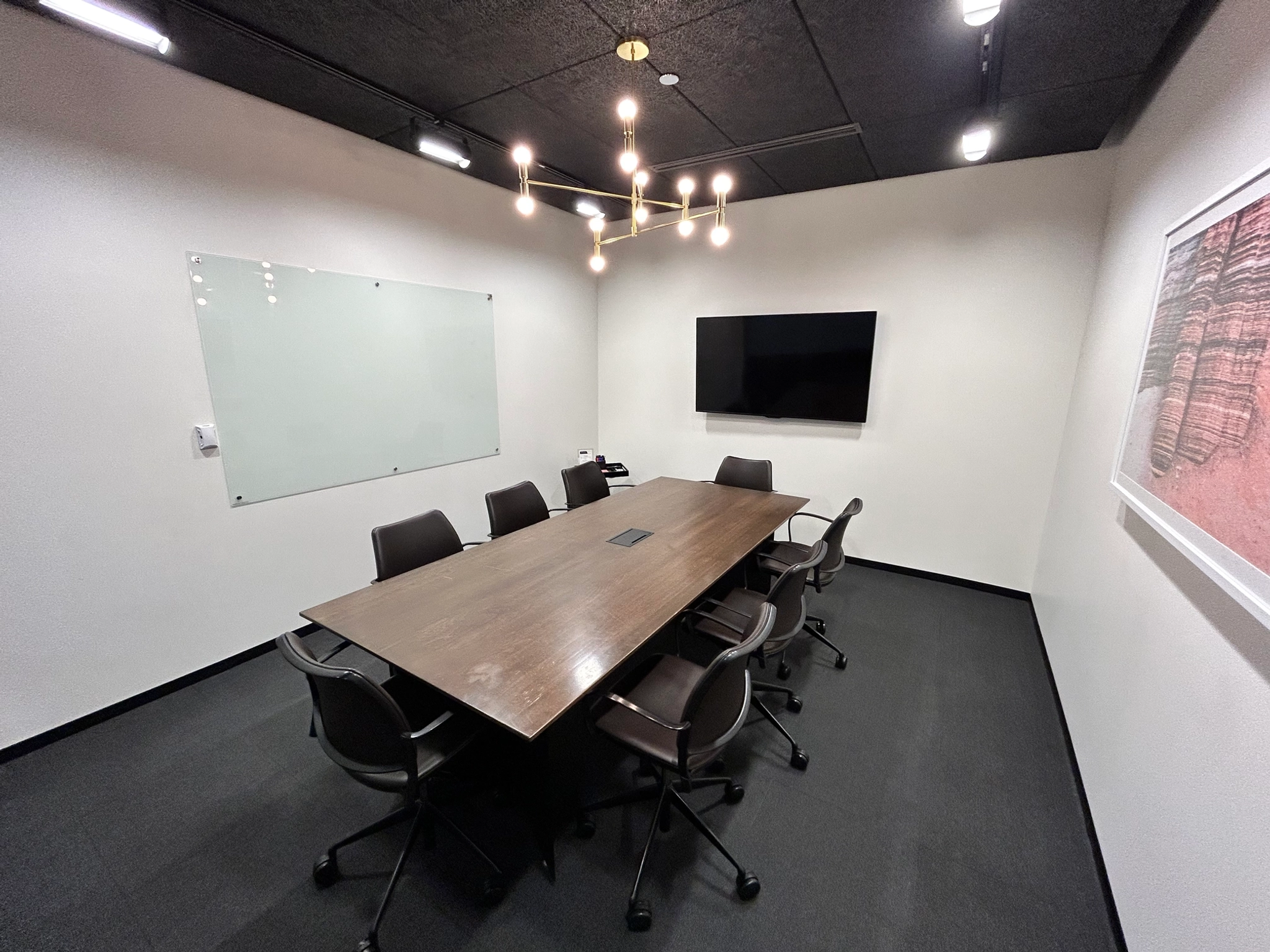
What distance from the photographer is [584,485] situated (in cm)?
359

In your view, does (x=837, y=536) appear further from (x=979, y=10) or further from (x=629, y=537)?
(x=979, y=10)

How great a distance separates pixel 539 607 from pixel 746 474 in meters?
2.28

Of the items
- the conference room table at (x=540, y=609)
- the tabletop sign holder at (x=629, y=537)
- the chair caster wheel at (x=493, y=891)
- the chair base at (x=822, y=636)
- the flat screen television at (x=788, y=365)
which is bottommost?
the chair caster wheel at (x=493, y=891)

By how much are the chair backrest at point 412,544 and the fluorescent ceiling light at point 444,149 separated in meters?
→ 2.06

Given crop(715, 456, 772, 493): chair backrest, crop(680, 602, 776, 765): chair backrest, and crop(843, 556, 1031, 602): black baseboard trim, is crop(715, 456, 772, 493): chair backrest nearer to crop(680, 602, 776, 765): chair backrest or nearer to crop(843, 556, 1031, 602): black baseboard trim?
crop(843, 556, 1031, 602): black baseboard trim

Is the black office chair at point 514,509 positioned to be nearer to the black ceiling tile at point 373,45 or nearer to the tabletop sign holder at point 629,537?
the tabletop sign holder at point 629,537

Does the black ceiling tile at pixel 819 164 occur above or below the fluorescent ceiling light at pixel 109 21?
above

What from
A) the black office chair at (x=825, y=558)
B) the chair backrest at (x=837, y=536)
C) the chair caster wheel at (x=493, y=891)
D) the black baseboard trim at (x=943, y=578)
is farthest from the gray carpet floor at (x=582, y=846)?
the black baseboard trim at (x=943, y=578)

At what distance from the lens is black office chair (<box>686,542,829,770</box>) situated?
1.88 metres

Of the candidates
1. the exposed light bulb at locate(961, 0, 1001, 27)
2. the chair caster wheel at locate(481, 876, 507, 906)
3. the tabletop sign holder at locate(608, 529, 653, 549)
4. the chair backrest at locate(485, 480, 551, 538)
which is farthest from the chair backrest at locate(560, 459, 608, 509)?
the exposed light bulb at locate(961, 0, 1001, 27)

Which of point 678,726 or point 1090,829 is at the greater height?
point 678,726

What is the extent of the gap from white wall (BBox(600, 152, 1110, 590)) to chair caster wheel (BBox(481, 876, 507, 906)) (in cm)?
337

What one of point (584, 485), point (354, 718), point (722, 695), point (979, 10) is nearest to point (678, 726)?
point (722, 695)

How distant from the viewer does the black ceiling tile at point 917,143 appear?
100 inches
